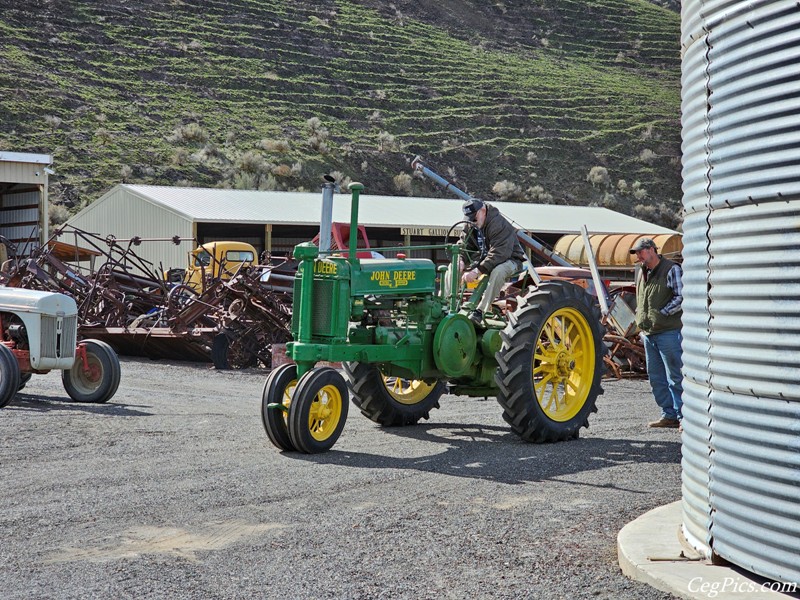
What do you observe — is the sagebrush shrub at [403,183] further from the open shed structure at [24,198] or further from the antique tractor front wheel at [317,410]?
the antique tractor front wheel at [317,410]

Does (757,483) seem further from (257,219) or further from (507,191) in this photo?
(507,191)

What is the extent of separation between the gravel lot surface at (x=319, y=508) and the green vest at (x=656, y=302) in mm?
1006

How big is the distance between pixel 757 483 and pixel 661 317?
5.58 meters

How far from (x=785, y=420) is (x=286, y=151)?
4633cm

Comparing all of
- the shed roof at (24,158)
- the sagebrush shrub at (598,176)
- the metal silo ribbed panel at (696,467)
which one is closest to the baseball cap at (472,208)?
the metal silo ribbed panel at (696,467)

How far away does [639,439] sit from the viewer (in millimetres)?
9953

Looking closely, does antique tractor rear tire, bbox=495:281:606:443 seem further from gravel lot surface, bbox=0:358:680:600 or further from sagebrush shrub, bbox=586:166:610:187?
sagebrush shrub, bbox=586:166:610:187

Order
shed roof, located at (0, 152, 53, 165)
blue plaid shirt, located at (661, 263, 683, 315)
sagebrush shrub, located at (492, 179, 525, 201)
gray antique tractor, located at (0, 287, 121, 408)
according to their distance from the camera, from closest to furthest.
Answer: blue plaid shirt, located at (661, 263, 683, 315) → gray antique tractor, located at (0, 287, 121, 408) → shed roof, located at (0, 152, 53, 165) → sagebrush shrub, located at (492, 179, 525, 201)

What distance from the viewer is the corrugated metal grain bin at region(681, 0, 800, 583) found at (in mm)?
4645

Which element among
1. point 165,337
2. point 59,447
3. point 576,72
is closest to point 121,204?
point 165,337

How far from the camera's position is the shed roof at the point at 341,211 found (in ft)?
104

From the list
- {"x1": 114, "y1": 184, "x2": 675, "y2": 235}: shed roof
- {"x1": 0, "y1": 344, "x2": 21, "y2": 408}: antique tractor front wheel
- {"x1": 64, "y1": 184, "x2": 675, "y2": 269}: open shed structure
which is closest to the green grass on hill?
{"x1": 64, "y1": 184, "x2": 675, "y2": 269}: open shed structure

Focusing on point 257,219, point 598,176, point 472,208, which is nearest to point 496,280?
point 472,208

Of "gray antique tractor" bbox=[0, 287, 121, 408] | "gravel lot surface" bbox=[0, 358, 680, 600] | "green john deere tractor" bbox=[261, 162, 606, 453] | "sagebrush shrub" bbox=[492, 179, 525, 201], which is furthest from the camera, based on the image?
"sagebrush shrub" bbox=[492, 179, 525, 201]
